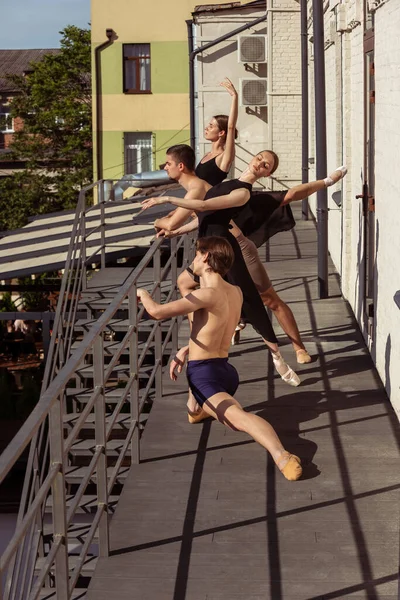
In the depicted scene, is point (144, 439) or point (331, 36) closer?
point (144, 439)

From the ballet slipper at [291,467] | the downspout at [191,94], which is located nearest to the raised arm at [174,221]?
the ballet slipper at [291,467]

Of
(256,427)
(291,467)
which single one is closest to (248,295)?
(256,427)

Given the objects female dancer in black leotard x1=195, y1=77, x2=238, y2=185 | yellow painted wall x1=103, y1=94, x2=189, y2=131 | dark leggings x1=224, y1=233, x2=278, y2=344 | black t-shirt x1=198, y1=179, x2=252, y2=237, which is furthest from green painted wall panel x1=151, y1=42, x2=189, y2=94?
black t-shirt x1=198, y1=179, x2=252, y2=237

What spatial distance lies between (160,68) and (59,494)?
37797 millimetres

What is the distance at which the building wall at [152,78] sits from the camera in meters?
40.1

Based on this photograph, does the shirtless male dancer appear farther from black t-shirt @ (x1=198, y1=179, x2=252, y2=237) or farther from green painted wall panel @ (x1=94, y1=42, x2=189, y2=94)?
green painted wall panel @ (x1=94, y1=42, x2=189, y2=94)

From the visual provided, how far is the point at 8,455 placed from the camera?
3516 mm

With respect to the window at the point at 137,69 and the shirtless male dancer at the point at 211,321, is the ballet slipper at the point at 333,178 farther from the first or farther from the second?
the window at the point at 137,69

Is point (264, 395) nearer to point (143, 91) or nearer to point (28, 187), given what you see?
point (143, 91)

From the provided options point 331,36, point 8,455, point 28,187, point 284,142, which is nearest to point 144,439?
point 8,455

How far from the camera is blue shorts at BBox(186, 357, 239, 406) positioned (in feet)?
22.4

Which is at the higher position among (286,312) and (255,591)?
(286,312)

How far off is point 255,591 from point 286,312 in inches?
169

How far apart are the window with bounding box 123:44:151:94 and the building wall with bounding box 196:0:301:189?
857 centimetres
